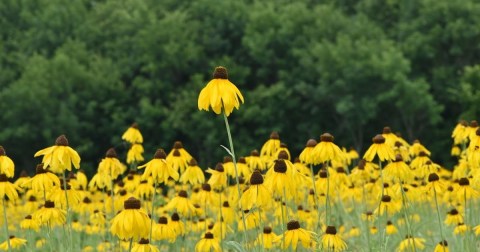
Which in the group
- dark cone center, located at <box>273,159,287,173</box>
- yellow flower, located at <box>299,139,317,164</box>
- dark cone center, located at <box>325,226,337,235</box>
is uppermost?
yellow flower, located at <box>299,139,317,164</box>

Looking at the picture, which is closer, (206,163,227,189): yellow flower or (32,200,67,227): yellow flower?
(32,200,67,227): yellow flower

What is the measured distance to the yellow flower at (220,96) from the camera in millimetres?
3879

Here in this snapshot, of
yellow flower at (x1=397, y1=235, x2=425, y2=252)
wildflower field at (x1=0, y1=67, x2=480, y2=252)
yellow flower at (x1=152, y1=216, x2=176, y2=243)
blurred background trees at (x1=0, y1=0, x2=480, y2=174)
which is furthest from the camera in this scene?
blurred background trees at (x1=0, y1=0, x2=480, y2=174)

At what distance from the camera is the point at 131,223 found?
351cm

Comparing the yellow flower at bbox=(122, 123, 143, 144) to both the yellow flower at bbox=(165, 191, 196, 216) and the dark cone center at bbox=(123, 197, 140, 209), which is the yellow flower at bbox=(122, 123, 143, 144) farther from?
the dark cone center at bbox=(123, 197, 140, 209)

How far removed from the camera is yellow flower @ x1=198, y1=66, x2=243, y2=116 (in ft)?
12.7

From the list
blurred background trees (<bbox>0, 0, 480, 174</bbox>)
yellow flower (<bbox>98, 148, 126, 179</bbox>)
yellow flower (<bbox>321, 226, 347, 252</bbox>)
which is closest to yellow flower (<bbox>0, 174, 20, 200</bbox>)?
yellow flower (<bbox>98, 148, 126, 179</bbox>)

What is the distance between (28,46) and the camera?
99.8ft

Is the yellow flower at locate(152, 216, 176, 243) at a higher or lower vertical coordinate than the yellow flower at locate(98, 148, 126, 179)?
lower

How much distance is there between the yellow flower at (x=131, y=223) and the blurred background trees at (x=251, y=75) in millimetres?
21460

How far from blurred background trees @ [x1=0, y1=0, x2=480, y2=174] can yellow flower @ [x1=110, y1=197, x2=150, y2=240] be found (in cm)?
2146

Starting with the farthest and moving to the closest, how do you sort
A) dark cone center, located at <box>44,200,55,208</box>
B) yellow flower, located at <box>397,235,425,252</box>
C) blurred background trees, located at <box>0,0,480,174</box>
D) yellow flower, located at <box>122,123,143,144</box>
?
blurred background trees, located at <box>0,0,480,174</box>
yellow flower, located at <box>122,123,143,144</box>
dark cone center, located at <box>44,200,55,208</box>
yellow flower, located at <box>397,235,425,252</box>

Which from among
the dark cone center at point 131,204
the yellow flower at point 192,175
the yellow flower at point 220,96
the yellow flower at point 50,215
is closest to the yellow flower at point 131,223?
the dark cone center at point 131,204

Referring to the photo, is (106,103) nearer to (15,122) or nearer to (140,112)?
(140,112)
